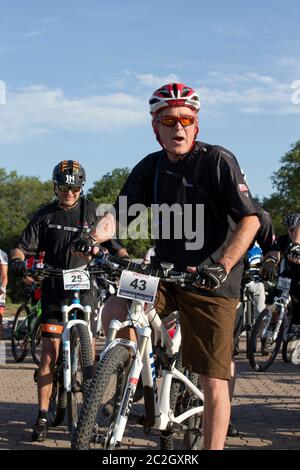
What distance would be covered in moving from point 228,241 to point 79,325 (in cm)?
183

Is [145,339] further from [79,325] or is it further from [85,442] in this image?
[79,325]

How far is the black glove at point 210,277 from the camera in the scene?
161 inches

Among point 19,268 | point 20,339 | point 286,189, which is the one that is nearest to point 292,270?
point 20,339

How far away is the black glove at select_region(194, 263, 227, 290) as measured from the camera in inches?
161

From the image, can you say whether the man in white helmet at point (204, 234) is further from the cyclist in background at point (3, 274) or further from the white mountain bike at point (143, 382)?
the cyclist in background at point (3, 274)

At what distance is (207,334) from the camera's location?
4.54 meters

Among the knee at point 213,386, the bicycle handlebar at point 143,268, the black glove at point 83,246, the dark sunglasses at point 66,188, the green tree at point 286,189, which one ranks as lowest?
the knee at point 213,386

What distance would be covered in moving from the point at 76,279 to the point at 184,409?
5.25ft

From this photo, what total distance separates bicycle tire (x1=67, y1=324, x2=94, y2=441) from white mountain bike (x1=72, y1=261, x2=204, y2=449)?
2.48ft

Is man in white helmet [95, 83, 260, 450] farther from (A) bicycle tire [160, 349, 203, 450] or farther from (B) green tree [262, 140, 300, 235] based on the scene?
(B) green tree [262, 140, 300, 235]

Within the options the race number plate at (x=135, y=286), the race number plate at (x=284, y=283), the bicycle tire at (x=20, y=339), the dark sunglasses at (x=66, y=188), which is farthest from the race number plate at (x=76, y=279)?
the bicycle tire at (x=20, y=339)

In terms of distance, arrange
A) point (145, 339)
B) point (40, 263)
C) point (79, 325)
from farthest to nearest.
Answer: point (40, 263) < point (79, 325) < point (145, 339)

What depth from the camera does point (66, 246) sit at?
6.71 meters

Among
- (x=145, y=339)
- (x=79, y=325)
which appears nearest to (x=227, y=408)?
(x=145, y=339)
